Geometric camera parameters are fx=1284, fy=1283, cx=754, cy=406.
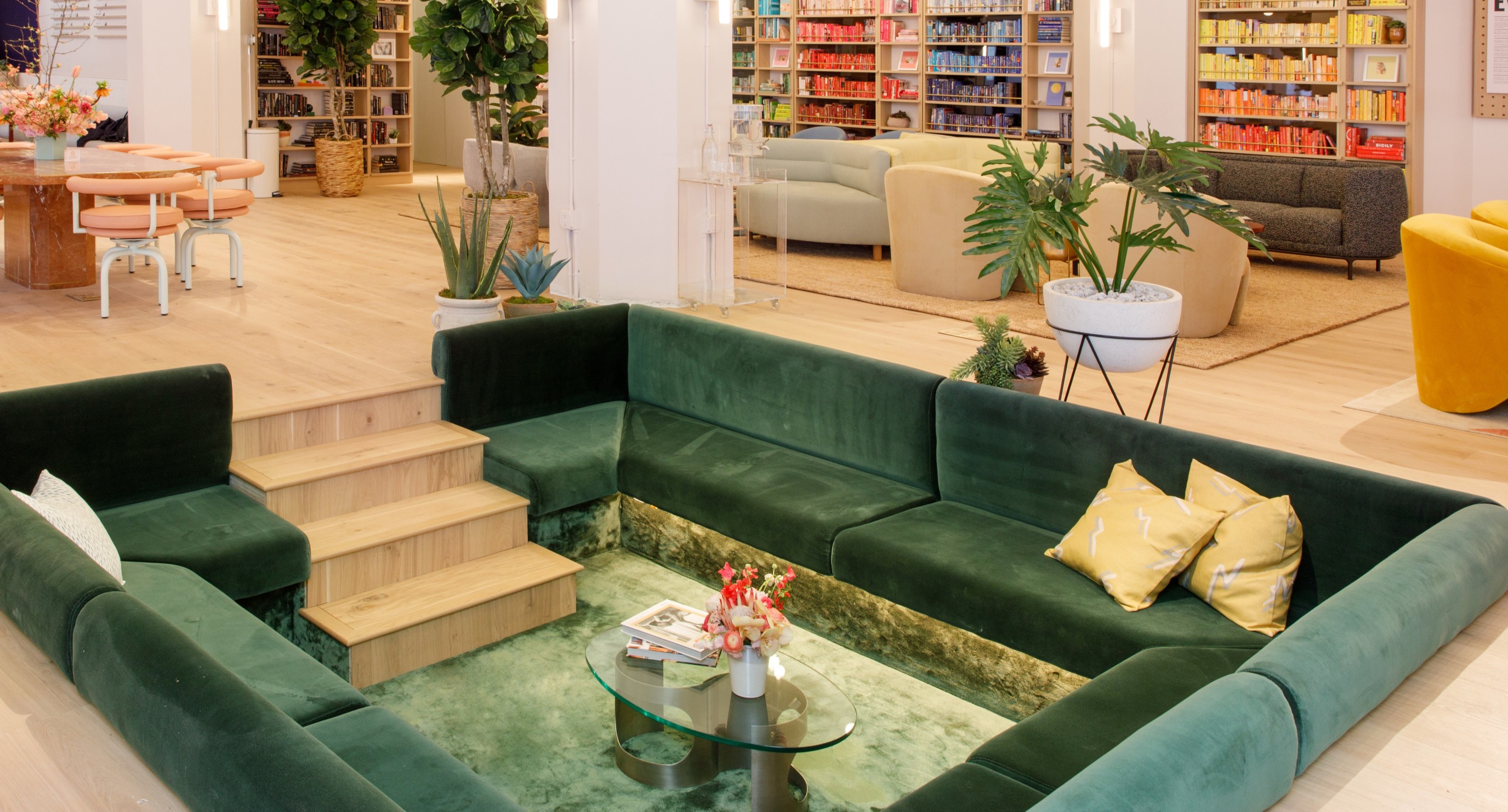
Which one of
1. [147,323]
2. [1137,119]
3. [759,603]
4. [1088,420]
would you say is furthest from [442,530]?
[1137,119]

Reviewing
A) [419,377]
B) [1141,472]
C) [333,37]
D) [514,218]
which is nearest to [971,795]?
[1141,472]

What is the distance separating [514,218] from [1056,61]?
5.59 metres

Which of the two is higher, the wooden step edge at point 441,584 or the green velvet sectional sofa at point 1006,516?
the green velvet sectional sofa at point 1006,516

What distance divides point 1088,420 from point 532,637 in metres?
1.95

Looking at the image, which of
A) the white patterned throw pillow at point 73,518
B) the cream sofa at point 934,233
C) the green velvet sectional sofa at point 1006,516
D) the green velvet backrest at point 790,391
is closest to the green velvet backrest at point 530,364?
the green velvet sectional sofa at point 1006,516

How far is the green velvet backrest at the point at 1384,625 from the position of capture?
7.97 ft

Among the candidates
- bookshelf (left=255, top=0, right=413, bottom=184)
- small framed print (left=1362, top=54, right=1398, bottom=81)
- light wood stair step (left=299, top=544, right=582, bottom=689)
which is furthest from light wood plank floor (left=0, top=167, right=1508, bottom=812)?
bookshelf (left=255, top=0, right=413, bottom=184)

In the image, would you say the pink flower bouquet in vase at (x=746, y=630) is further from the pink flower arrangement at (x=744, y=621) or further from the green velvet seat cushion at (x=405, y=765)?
the green velvet seat cushion at (x=405, y=765)

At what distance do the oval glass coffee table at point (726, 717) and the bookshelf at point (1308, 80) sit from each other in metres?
7.06

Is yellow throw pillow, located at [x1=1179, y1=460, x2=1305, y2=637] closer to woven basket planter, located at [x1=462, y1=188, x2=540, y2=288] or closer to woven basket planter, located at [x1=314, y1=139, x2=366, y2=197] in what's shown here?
woven basket planter, located at [x1=462, y1=188, x2=540, y2=288]

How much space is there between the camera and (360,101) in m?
13.3

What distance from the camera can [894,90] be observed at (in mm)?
12531

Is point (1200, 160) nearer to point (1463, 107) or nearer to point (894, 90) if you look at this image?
point (1463, 107)

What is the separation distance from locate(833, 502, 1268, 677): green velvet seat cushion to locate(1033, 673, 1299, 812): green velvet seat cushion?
2.78 ft
